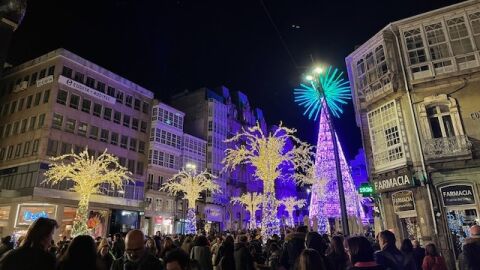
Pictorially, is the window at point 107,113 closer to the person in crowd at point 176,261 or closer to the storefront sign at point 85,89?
the storefront sign at point 85,89

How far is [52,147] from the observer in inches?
1280

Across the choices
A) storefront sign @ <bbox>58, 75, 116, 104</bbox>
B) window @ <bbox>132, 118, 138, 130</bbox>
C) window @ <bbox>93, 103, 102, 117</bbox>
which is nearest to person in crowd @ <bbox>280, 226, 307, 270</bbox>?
storefront sign @ <bbox>58, 75, 116, 104</bbox>

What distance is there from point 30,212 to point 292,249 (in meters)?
32.0

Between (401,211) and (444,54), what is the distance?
31.5 ft

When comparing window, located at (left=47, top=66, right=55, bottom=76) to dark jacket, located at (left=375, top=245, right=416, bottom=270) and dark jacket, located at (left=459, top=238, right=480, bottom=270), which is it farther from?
dark jacket, located at (left=459, top=238, right=480, bottom=270)

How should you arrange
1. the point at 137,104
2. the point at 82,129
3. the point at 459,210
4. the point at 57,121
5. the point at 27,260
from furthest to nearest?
1. the point at 137,104
2. the point at 82,129
3. the point at 57,121
4. the point at 459,210
5. the point at 27,260

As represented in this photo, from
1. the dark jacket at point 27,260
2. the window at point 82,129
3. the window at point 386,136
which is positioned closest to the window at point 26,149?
the window at point 82,129

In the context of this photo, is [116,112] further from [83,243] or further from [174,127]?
[83,243]

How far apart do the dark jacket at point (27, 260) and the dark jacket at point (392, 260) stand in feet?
15.4

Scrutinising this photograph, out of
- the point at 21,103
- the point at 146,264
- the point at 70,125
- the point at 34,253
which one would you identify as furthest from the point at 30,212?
the point at 146,264

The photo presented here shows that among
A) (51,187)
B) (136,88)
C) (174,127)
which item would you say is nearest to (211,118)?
(174,127)

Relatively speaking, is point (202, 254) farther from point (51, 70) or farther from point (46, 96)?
point (51, 70)

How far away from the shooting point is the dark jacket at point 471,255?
20.1 feet

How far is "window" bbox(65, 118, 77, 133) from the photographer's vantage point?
113ft
